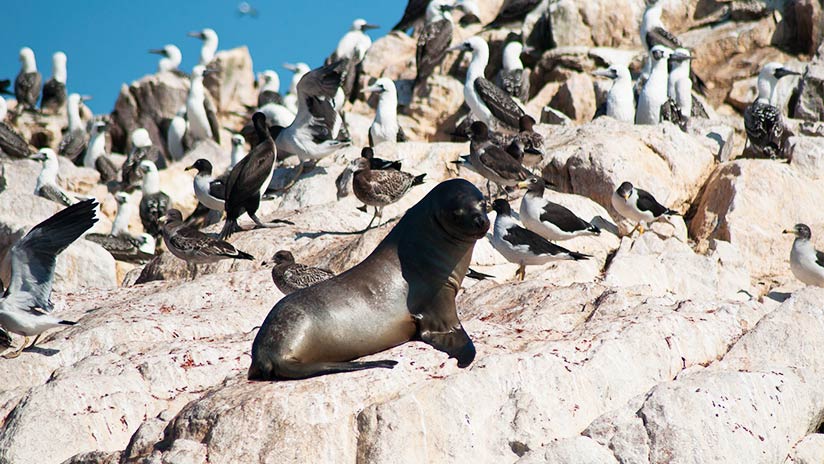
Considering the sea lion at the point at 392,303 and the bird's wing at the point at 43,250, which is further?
the bird's wing at the point at 43,250

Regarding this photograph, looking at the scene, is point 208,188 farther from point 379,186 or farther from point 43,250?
point 43,250

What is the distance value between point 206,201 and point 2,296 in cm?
638

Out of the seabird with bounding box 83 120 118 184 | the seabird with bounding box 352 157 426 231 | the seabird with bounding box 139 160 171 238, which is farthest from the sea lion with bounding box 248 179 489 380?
the seabird with bounding box 83 120 118 184

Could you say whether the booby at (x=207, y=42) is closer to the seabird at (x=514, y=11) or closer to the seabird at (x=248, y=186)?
the seabird at (x=514, y=11)

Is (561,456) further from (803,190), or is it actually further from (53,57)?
(53,57)

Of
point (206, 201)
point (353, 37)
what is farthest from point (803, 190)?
point (353, 37)

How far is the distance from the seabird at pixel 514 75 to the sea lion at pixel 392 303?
49.8 feet

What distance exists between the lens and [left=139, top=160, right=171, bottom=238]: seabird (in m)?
21.5

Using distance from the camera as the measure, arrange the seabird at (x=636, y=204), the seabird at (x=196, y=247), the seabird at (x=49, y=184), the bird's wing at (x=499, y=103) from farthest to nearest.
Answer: the seabird at (x=49, y=184) → the bird's wing at (x=499, y=103) → the seabird at (x=636, y=204) → the seabird at (x=196, y=247)

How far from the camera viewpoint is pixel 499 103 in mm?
19781

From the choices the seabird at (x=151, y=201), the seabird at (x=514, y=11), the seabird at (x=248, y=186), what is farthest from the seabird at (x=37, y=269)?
the seabird at (x=514, y=11)

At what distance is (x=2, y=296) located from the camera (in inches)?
434

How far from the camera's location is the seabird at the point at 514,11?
88.9ft

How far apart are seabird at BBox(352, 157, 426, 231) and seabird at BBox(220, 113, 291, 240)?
140 centimetres
